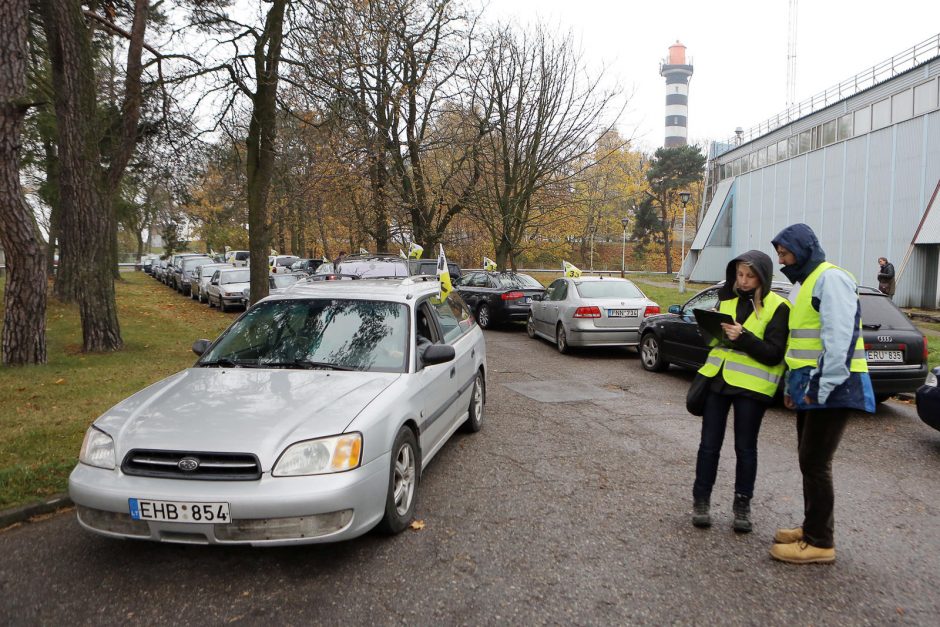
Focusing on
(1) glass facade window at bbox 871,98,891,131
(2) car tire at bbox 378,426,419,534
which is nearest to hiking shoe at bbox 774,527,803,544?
(2) car tire at bbox 378,426,419,534

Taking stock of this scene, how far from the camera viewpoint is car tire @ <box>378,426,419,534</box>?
12.6ft

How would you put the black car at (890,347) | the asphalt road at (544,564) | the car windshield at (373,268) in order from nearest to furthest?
the asphalt road at (544,564), the black car at (890,347), the car windshield at (373,268)

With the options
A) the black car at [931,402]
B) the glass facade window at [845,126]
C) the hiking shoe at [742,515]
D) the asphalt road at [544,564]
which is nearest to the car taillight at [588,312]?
the black car at [931,402]

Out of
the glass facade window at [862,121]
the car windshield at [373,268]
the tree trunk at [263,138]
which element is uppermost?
the glass facade window at [862,121]

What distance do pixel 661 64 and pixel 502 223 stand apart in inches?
4133

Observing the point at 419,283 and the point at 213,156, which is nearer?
the point at 419,283

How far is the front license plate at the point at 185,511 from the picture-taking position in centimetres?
324

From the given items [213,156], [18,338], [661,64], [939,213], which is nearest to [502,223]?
[213,156]

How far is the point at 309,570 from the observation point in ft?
11.6

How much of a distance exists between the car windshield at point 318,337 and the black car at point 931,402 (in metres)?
4.74

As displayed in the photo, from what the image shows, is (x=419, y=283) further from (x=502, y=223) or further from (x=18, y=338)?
(x=502, y=223)

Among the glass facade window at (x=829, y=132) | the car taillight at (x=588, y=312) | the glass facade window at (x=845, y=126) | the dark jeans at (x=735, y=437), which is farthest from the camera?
the glass facade window at (x=829, y=132)

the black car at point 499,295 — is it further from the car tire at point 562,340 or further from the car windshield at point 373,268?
the car tire at point 562,340

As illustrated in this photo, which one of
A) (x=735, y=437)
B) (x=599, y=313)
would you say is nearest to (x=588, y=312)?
(x=599, y=313)
